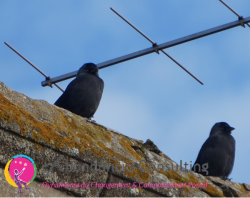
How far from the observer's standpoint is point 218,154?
24.3 feet

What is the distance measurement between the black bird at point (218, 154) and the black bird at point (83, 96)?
2144 millimetres

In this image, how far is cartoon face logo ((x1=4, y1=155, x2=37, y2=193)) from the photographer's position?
2252mm

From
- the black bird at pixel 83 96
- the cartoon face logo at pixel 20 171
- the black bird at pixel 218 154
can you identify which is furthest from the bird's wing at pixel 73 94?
the cartoon face logo at pixel 20 171

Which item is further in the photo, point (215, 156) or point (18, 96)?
point (215, 156)

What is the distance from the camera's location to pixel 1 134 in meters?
2.25

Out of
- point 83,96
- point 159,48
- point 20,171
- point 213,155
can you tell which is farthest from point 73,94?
point 20,171

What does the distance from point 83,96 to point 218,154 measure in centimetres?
276

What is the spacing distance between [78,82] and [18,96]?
4361mm

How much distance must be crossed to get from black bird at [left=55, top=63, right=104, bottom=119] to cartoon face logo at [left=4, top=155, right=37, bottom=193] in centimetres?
455

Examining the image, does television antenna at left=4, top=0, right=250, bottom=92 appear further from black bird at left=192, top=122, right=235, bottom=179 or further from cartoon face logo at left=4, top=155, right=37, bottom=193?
cartoon face logo at left=4, top=155, right=37, bottom=193

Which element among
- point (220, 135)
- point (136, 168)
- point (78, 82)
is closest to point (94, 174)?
point (136, 168)

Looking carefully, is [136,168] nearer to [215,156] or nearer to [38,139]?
[38,139]

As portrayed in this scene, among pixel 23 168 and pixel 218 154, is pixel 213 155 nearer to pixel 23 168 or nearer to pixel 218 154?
pixel 218 154

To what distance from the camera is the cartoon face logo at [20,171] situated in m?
2.25
